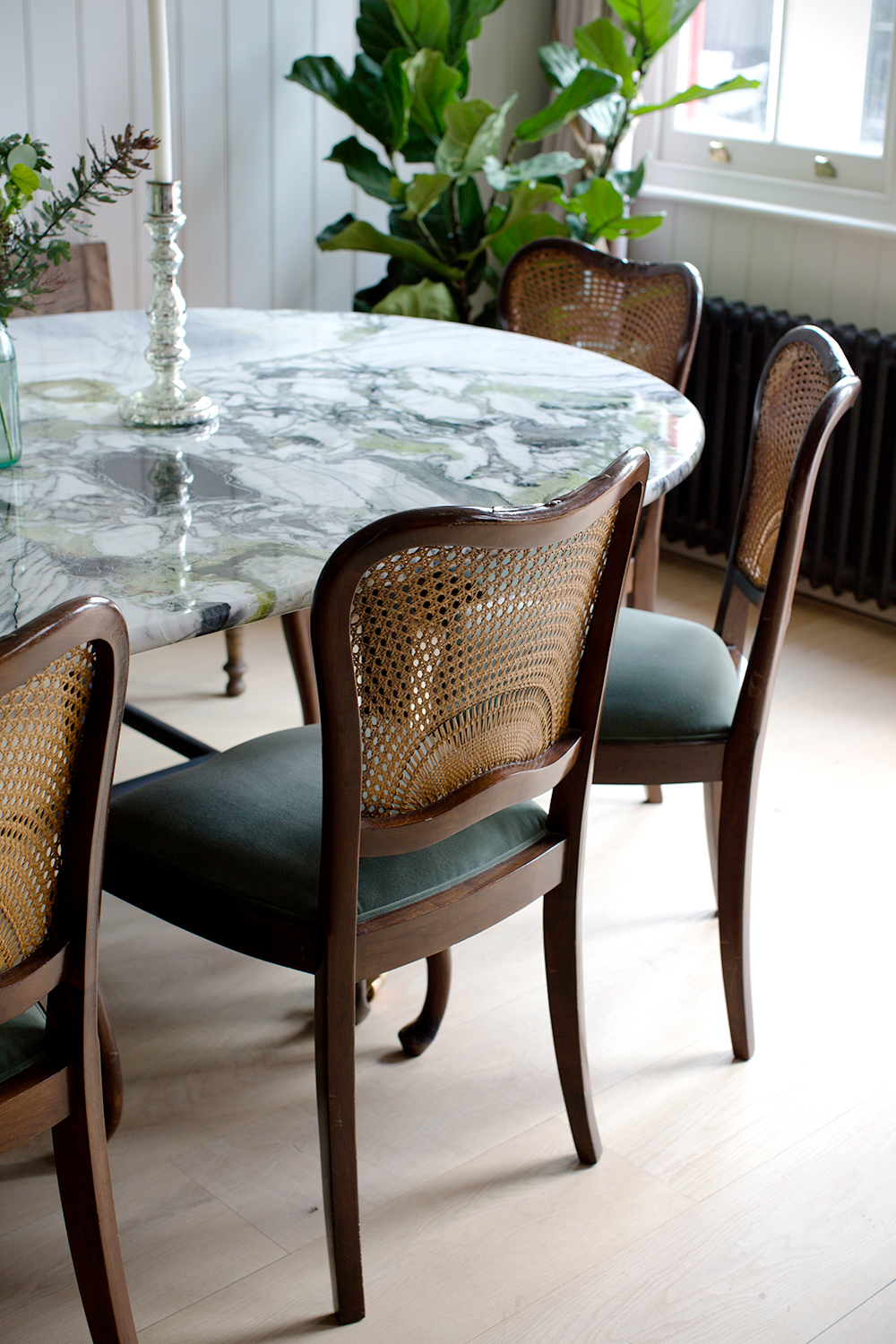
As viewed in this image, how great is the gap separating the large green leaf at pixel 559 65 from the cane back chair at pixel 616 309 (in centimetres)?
106

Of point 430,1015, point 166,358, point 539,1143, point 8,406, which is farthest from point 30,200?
point 539,1143

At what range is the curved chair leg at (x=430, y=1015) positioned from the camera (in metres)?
1.71

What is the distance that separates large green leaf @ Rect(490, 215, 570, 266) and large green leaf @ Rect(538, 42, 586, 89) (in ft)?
1.17

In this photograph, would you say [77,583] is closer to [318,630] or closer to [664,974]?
[318,630]

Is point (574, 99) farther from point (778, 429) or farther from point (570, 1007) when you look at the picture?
point (570, 1007)

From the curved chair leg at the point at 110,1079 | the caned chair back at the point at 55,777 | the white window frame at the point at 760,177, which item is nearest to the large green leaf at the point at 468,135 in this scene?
the white window frame at the point at 760,177

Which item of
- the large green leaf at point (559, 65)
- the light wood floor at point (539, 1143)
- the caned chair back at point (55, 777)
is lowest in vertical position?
the light wood floor at point (539, 1143)

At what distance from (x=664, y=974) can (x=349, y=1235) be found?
2.53 ft

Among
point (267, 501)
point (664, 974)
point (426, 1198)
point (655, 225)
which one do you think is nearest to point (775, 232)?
point (655, 225)

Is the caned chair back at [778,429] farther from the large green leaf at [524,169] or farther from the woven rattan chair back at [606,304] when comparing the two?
the large green leaf at [524,169]

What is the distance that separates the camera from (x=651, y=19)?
3.03 metres

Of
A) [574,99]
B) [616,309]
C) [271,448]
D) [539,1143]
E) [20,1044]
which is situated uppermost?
[574,99]

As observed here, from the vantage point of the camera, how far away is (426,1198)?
4.92 feet

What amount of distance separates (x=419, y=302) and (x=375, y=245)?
0.18m
